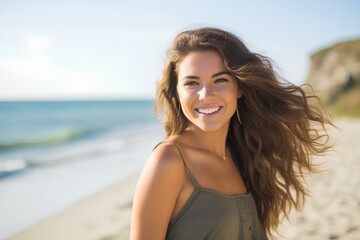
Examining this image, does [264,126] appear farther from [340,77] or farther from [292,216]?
[340,77]

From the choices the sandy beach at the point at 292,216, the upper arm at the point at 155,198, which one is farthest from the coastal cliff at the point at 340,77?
the upper arm at the point at 155,198

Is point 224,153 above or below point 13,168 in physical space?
below

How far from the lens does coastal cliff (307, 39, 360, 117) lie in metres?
29.5

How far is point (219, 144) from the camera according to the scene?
9.84 feet

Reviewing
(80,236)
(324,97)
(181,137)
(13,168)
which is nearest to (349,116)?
(324,97)

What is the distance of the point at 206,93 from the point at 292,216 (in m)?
3.49

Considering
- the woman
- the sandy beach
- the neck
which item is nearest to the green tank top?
the woman

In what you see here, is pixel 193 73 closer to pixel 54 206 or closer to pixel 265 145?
pixel 265 145

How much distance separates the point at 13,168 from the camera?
11.5m

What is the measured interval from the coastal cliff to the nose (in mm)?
27033

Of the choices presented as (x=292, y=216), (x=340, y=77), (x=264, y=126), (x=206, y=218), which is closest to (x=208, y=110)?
(x=206, y=218)

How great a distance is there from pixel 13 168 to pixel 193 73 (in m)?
10.3

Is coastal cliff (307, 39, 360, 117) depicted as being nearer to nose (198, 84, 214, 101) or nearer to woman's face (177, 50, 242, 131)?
woman's face (177, 50, 242, 131)

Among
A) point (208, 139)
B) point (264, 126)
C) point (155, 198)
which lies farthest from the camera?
point (264, 126)
